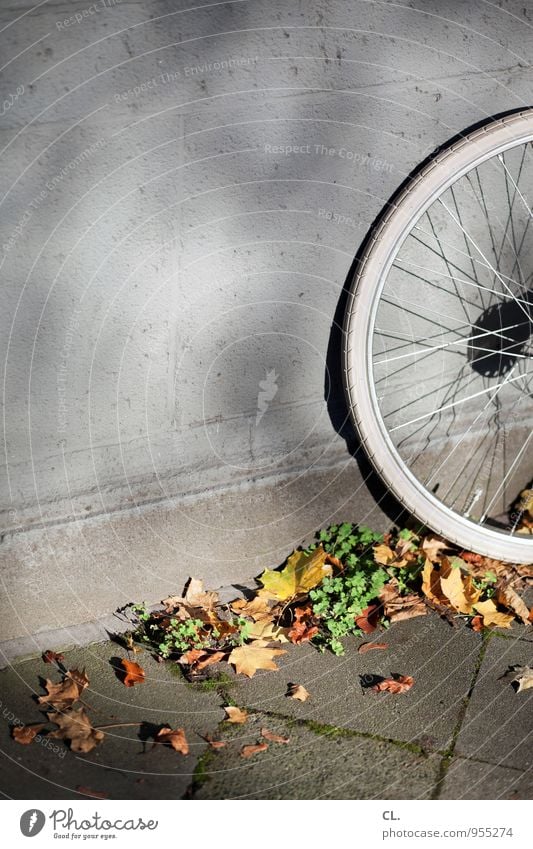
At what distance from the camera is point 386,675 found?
2.94 meters

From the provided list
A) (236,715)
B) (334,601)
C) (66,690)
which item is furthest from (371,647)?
(66,690)

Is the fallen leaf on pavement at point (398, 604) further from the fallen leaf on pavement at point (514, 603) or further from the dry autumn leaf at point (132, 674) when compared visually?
the dry autumn leaf at point (132, 674)

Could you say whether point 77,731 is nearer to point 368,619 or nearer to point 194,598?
point 194,598

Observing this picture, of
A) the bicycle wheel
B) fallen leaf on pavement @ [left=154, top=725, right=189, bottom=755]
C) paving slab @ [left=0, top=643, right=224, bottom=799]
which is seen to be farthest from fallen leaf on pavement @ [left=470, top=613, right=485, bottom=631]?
fallen leaf on pavement @ [left=154, top=725, right=189, bottom=755]

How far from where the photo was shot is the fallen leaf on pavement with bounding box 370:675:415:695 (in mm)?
2855

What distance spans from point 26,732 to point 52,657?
370mm

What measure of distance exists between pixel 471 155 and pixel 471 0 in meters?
0.54

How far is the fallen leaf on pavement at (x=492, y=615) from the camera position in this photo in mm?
3154

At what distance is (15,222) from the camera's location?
2715 millimetres

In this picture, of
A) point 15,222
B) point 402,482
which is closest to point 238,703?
point 402,482

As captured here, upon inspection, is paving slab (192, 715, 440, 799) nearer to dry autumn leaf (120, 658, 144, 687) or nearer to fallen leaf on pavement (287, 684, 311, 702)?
fallen leaf on pavement (287, 684, 311, 702)

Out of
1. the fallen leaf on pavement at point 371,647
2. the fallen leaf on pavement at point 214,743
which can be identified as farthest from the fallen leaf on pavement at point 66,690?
the fallen leaf on pavement at point 371,647

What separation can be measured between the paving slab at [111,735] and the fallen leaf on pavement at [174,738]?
2cm
